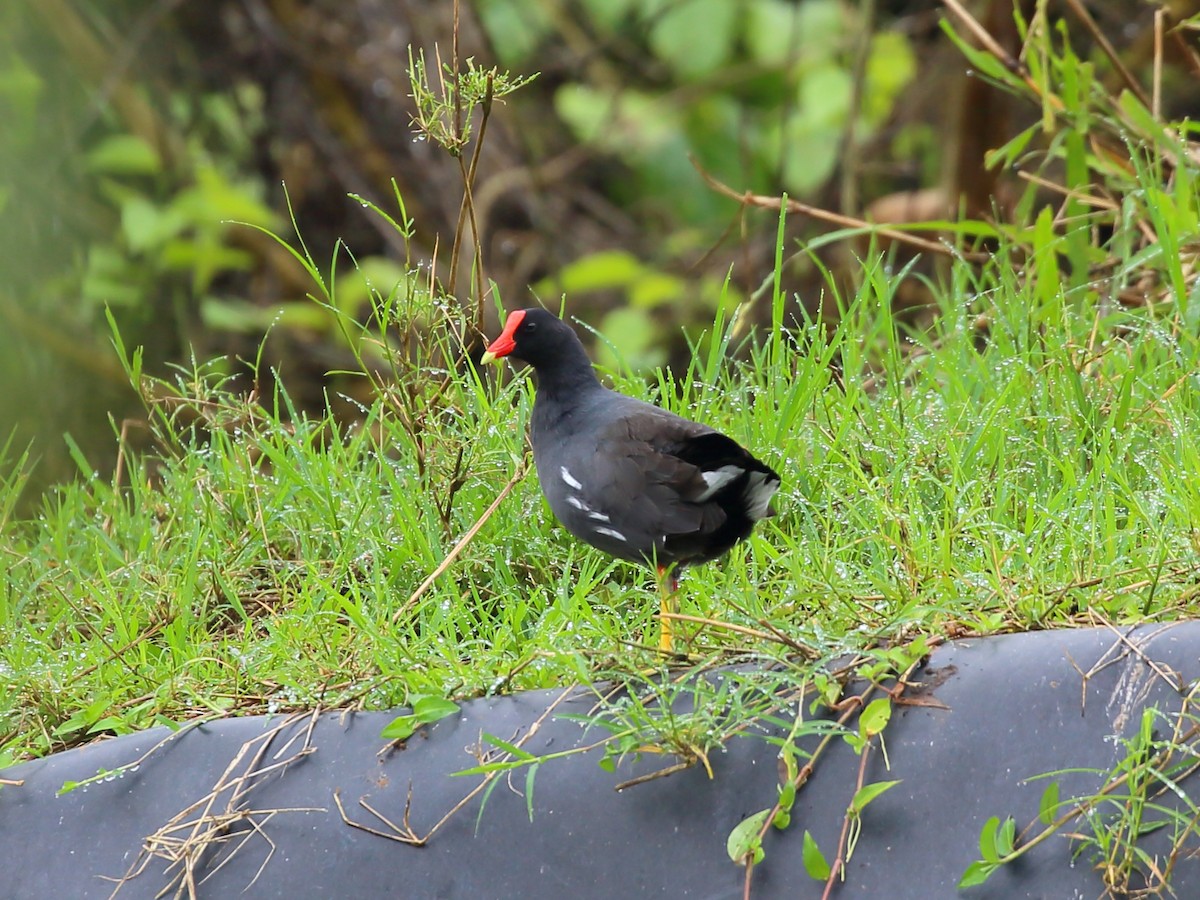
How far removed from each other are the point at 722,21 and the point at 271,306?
2.64 meters

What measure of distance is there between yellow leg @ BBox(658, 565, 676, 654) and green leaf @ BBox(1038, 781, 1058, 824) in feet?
2.33

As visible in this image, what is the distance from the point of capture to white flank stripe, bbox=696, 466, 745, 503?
2783mm

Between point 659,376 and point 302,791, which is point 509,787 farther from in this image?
point 659,376

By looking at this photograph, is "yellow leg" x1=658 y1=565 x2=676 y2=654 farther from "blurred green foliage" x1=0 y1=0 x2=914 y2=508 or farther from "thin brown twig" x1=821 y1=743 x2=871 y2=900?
"blurred green foliage" x1=0 y1=0 x2=914 y2=508

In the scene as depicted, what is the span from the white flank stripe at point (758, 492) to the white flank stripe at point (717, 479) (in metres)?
0.04

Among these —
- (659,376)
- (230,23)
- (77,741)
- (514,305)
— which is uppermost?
(230,23)

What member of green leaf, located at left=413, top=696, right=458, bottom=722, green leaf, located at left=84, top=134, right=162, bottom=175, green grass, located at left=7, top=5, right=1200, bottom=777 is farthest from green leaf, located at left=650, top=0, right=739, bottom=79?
green leaf, located at left=413, top=696, right=458, bottom=722

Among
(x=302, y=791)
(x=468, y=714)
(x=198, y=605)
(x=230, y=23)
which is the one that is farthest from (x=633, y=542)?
(x=230, y=23)

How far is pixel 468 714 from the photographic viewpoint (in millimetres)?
2646

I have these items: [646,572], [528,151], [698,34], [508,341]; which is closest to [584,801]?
[646,572]

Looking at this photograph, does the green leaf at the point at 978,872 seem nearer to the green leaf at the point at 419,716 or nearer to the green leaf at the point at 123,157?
the green leaf at the point at 419,716

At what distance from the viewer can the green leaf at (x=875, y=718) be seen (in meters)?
2.34

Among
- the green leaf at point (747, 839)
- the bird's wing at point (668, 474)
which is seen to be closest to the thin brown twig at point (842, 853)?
the green leaf at point (747, 839)

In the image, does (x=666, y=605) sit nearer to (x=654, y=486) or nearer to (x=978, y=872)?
(x=654, y=486)
